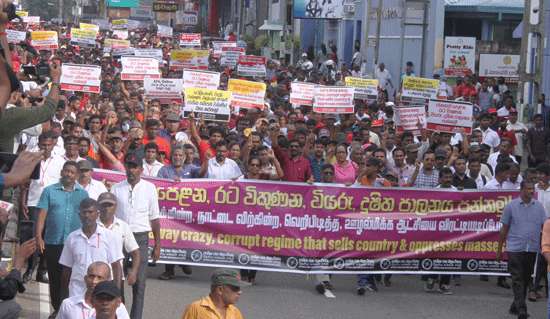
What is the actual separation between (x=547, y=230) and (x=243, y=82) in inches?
433

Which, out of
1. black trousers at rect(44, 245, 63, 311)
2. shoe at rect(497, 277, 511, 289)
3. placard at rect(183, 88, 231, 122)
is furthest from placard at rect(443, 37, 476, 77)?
black trousers at rect(44, 245, 63, 311)

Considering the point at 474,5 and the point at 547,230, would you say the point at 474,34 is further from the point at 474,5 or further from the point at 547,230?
the point at 547,230

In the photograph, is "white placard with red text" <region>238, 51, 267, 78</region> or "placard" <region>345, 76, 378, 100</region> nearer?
"placard" <region>345, 76, 378, 100</region>

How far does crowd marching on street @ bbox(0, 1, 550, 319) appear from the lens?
7566 millimetres

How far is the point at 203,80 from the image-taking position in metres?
→ 21.2

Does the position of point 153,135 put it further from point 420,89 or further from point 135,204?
point 420,89

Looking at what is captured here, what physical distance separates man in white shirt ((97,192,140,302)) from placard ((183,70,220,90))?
10.7m

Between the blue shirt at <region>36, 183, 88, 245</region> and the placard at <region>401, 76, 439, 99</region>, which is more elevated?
the placard at <region>401, 76, 439, 99</region>

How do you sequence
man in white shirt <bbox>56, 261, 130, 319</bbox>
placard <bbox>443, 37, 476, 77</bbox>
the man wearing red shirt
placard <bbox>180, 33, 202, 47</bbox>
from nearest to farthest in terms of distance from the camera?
man in white shirt <bbox>56, 261, 130, 319</bbox>
the man wearing red shirt
placard <bbox>443, 37, 476, 77</bbox>
placard <bbox>180, 33, 202, 47</bbox>

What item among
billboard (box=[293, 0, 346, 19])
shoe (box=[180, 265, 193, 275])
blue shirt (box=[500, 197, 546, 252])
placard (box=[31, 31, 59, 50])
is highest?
billboard (box=[293, 0, 346, 19])

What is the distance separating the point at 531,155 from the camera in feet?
70.2

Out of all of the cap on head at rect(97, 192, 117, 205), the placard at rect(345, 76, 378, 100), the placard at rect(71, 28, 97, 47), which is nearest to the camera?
the cap on head at rect(97, 192, 117, 205)

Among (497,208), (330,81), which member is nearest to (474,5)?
(330,81)

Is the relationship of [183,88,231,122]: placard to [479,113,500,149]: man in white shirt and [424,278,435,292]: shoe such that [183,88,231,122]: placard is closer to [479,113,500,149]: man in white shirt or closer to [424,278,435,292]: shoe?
[479,113,500,149]: man in white shirt
